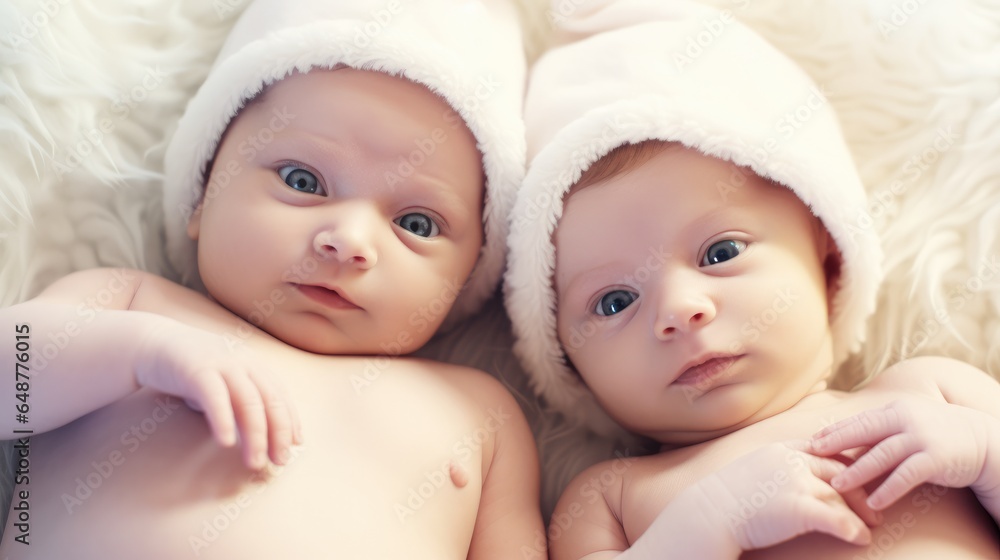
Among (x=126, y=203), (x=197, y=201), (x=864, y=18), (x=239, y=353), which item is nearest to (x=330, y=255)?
(x=239, y=353)

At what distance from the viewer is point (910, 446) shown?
1.18 meters

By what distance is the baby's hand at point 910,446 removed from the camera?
1.16 meters

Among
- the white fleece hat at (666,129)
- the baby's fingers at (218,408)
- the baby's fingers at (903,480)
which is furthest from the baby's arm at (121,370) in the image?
the baby's fingers at (903,480)

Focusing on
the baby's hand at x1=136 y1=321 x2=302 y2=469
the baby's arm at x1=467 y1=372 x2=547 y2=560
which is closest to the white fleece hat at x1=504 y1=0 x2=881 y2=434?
the baby's arm at x1=467 y1=372 x2=547 y2=560

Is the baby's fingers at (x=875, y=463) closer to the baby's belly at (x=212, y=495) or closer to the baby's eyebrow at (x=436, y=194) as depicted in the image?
the baby's belly at (x=212, y=495)

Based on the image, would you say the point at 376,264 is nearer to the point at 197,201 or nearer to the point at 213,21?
the point at 197,201

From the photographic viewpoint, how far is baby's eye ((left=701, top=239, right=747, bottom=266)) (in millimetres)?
1408

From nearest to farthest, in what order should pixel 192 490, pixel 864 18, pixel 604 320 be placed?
pixel 192 490
pixel 604 320
pixel 864 18

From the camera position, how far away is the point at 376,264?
1426 mm

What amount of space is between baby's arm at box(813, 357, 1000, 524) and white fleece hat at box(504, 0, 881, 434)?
1.07ft

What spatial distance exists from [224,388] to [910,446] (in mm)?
927

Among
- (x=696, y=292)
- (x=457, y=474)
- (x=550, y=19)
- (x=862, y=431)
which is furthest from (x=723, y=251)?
(x=550, y=19)

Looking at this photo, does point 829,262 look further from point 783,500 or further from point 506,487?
point 506,487

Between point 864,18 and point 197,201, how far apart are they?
1321 mm
